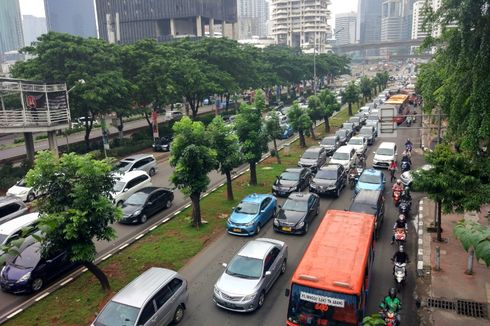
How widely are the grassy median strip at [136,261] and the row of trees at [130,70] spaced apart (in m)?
15.7

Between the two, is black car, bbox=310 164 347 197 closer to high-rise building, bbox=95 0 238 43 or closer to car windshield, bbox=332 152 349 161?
car windshield, bbox=332 152 349 161

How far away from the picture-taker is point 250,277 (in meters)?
13.7

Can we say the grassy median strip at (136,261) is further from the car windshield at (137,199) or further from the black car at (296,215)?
the black car at (296,215)

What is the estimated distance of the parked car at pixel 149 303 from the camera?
1141cm

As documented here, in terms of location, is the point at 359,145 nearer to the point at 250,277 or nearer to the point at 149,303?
the point at 250,277

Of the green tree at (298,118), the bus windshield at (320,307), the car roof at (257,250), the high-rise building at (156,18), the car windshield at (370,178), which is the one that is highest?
the high-rise building at (156,18)

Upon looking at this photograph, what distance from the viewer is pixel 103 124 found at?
1361 inches

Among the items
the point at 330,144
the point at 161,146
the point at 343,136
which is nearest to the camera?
the point at 330,144

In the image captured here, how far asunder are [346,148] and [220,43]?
31369 millimetres

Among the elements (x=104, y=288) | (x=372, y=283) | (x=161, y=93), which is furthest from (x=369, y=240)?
(x=161, y=93)

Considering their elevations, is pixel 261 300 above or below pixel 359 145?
below

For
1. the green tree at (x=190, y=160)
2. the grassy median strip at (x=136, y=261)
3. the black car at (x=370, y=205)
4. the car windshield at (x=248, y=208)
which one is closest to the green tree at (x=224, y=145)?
the green tree at (x=190, y=160)

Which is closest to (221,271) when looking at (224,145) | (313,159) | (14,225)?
(224,145)

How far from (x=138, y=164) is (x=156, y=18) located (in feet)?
285
